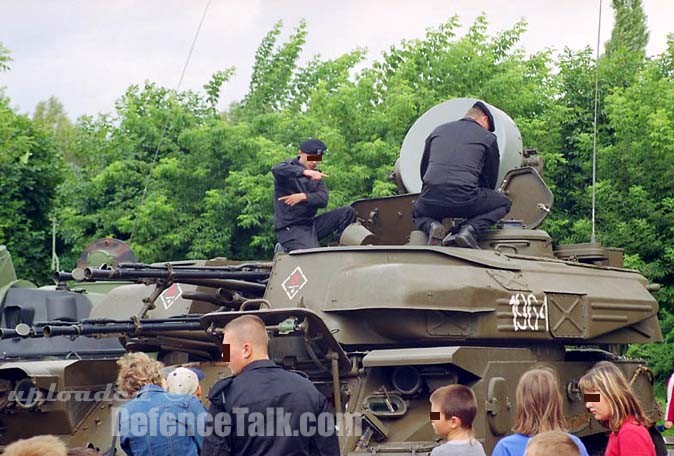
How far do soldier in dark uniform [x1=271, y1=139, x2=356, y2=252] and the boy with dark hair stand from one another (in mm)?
4336

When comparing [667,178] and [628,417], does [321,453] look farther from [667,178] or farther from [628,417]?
[667,178]

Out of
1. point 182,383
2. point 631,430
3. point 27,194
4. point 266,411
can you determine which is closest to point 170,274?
point 182,383

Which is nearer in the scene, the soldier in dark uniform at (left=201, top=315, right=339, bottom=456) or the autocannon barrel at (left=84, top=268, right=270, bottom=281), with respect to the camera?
the soldier in dark uniform at (left=201, top=315, right=339, bottom=456)

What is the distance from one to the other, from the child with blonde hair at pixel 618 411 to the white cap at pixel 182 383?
7.73ft

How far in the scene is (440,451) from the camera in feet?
20.0

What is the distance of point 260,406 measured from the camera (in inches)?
241

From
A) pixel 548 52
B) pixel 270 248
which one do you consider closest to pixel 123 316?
pixel 270 248

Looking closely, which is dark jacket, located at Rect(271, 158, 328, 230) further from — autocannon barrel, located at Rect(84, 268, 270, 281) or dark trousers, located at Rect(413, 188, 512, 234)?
dark trousers, located at Rect(413, 188, 512, 234)

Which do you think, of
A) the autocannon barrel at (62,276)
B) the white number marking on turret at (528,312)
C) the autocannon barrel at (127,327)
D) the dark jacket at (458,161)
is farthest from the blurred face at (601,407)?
the autocannon barrel at (62,276)

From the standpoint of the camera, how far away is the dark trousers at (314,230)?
34.2 feet

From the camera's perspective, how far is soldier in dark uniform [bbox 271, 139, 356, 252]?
1037cm

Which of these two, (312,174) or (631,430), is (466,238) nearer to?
(312,174)

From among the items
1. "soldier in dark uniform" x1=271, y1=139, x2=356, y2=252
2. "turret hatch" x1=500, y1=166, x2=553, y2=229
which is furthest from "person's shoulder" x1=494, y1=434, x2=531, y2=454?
"turret hatch" x1=500, y1=166, x2=553, y2=229

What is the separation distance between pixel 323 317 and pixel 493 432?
146 centimetres
